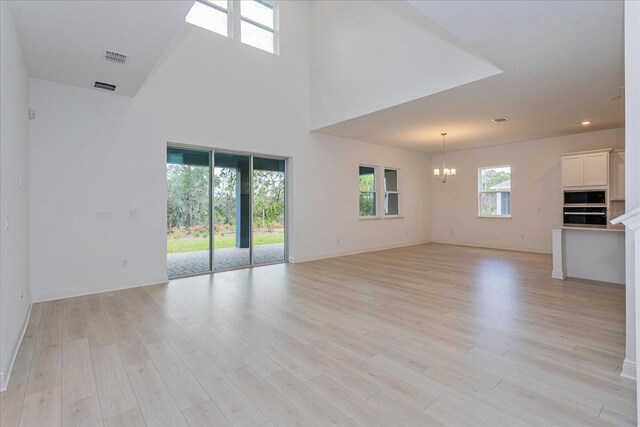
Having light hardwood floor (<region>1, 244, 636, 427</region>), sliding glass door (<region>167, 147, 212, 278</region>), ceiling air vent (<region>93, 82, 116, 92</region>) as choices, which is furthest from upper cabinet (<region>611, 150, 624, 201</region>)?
ceiling air vent (<region>93, 82, 116, 92</region>)

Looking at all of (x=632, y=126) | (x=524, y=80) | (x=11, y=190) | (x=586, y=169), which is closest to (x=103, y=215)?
(x=11, y=190)

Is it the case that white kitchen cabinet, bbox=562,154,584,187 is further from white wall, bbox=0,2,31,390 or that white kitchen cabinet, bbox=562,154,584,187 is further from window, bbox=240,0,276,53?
white wall, bbox=0,2,31,390

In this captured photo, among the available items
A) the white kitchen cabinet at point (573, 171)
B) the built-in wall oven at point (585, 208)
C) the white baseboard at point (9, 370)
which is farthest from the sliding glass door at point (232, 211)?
the built-in wall oven at point (585, 208)

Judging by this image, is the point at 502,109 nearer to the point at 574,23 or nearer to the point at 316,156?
the point at 574,23

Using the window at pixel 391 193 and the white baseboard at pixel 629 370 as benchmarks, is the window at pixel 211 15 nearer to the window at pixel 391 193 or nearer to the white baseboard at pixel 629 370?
the window at pixel 391 193

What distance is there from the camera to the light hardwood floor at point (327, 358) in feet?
6.19

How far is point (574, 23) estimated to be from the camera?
9.87ft

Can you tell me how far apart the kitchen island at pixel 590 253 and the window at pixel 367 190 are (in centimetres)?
417

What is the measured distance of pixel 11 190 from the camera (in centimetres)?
277

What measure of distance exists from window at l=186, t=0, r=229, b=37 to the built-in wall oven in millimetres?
8198

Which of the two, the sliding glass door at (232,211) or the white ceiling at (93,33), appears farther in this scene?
the sliding glass door at (232,211)

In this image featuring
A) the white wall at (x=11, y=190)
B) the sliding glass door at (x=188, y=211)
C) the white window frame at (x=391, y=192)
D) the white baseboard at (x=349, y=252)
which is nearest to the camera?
the white wall at (x=11, y=190)

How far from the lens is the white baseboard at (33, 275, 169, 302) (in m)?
4.13

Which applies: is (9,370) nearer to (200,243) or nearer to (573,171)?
(200,243)
